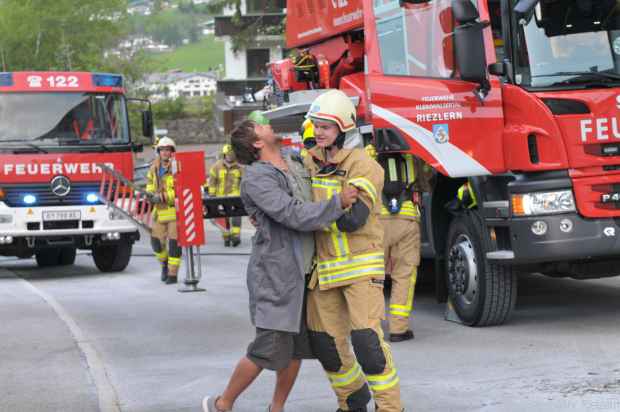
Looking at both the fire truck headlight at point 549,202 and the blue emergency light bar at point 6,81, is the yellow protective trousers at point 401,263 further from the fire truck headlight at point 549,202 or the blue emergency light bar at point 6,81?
the blue emergency light bar at point 6,81

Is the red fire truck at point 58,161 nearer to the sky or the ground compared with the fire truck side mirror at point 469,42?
nearer to the ground

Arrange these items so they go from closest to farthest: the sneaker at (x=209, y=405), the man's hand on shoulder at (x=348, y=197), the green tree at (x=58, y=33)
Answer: the man's hand on shoulder at (x=348, y=197) < the sneaker at (x=209, y=405) < the green tree at (x=58, y=33)

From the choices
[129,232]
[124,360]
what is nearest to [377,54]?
[124,360]

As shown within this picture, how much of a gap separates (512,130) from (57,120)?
9.04 meters

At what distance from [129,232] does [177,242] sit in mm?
2214

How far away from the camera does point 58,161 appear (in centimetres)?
1678

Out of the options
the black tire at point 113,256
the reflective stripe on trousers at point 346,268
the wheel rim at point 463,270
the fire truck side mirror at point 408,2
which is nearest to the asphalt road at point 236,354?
the wheel rim at point 463,270

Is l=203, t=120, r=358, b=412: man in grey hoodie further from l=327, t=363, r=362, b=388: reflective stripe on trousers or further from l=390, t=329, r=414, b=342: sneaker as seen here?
l=390, t=329, r=414, b=342: sneaker

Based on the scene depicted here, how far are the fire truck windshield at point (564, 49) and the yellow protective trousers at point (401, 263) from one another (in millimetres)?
1373

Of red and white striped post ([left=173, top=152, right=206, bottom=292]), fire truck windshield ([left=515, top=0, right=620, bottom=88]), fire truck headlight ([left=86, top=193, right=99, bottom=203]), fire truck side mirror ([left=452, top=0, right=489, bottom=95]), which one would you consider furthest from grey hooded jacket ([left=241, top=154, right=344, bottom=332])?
fire truck headlight ([left=86, top=193, right=99, bottom=203])

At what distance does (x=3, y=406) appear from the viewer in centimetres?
747

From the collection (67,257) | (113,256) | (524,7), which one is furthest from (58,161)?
(524,7)

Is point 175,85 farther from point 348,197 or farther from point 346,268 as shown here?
point 348,197

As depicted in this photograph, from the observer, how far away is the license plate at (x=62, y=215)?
657 inches
